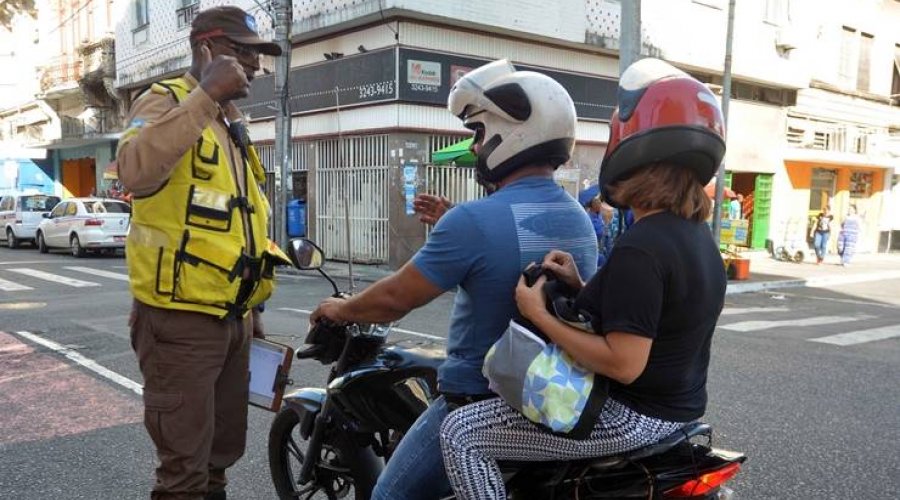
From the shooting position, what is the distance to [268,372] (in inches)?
116

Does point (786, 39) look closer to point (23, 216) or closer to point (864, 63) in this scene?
point (864, 63)

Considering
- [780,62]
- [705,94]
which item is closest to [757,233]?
[780,62]

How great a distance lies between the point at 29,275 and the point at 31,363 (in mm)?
8252

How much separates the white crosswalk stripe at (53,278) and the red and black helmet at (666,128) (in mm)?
11901

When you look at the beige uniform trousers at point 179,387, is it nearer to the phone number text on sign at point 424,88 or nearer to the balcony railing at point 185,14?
the phone number text on sign at point 424,88

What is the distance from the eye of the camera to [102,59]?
2612 cm

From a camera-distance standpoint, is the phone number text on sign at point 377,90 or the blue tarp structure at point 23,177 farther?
the blue tarp structure at point 23,177

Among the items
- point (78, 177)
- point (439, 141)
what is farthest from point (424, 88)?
point (78, 177)

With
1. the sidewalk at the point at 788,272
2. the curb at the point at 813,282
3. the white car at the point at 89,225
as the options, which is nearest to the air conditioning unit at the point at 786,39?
the sidewalk at the point at 788,272

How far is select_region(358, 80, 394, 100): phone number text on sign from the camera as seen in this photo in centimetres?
1503

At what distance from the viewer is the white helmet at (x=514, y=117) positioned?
203cm

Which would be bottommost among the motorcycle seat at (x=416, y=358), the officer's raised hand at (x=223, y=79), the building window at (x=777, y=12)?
the motorcycle seat at (x=416, y=358)

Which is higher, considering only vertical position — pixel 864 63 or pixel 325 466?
pixel 864 63

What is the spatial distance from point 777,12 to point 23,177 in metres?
31.8
